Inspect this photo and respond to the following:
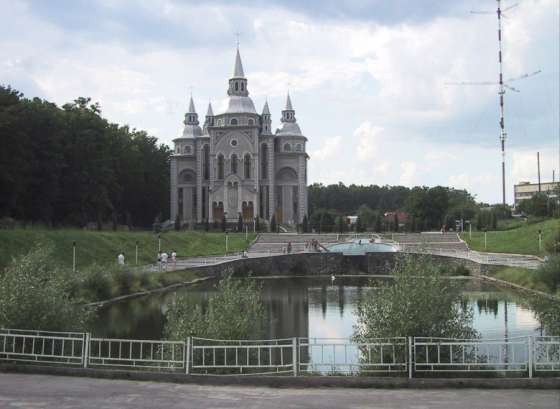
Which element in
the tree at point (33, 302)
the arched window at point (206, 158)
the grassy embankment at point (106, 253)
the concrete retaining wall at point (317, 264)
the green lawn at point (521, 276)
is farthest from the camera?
the arched window at point (206, 158)

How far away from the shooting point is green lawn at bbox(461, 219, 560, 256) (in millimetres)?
56188

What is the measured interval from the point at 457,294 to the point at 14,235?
3058cm

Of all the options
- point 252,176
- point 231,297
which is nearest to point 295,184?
point 252,176

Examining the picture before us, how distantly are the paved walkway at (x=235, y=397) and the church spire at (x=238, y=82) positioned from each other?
82413 millimetres

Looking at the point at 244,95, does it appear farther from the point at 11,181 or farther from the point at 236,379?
the point at 236,379

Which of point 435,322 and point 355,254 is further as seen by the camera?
point 355,254

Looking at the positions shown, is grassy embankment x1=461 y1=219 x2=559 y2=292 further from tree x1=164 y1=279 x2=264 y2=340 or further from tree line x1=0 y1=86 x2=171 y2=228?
tree line x1=0 y1=86 x2=171 y2=228

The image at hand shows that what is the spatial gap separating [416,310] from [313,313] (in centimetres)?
1691

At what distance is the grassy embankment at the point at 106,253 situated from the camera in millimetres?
35719

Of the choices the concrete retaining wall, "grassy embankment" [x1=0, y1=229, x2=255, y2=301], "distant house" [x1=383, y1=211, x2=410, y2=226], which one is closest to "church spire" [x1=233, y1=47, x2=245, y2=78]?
"distant house" [x1=383, y1=211, x2=410, y2=226]

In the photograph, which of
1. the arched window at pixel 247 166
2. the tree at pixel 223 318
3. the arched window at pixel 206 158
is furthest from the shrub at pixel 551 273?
the arched window at pixel 206 158

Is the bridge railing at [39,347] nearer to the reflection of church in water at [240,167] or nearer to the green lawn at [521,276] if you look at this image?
the green lawn at [521,276]

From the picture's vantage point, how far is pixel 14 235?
137ft

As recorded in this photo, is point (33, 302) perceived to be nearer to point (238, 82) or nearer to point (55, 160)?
point (55, 160)
